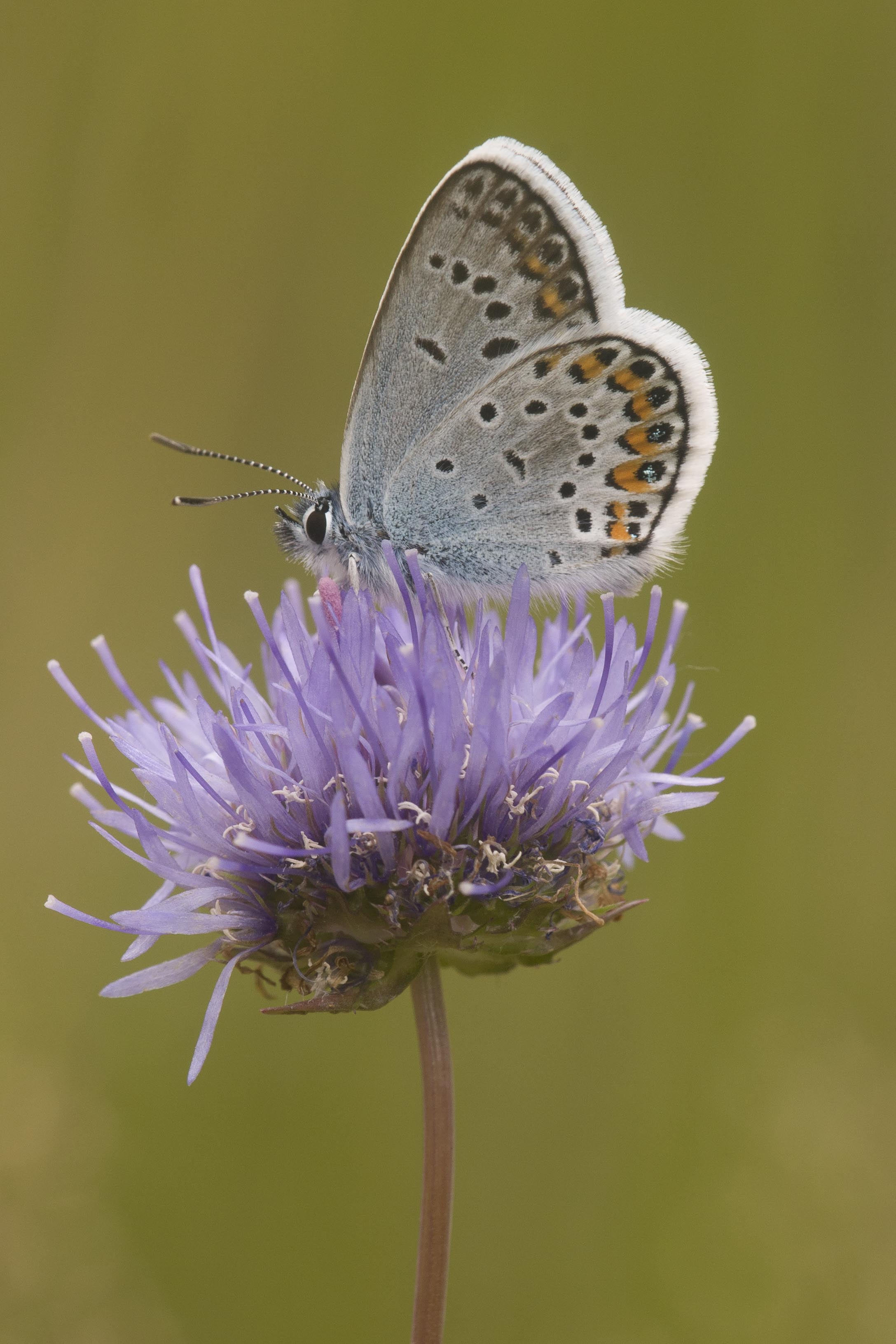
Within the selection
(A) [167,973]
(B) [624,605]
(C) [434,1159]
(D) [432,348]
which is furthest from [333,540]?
(B) [624,605]

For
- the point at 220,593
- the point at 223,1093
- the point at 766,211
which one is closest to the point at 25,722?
the point at 220,593

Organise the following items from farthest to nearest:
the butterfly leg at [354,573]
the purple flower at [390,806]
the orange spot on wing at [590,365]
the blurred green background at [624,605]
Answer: the blurred green background at [624,605] → the butterfly leg at [354,573] → the orange spot on wing at [590,365] → the purple flower at [390,806]

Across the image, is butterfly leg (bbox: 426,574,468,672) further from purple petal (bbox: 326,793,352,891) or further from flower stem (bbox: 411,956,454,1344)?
flower stem (bbox: 411,956,454,1344)

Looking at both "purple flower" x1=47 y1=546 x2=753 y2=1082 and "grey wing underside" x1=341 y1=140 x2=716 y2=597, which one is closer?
"purple flower" x1=47 y1=546 x2=753 y2=1082

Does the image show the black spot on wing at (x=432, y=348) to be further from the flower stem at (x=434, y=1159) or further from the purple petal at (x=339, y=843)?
the flower stem at (x=434, y=1159)

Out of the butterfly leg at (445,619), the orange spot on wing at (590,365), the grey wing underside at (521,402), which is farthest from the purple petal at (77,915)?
the orange spot on wing at (590,365)

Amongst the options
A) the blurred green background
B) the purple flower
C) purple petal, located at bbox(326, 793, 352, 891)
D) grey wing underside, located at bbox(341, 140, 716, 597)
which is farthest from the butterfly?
the blurred green background

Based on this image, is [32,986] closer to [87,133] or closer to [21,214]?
[21,214]
